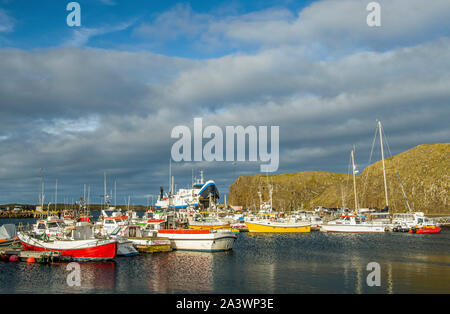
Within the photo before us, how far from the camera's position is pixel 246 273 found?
3484 centimetres

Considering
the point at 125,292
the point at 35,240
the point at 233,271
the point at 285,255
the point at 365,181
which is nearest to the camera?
the point at 125,292

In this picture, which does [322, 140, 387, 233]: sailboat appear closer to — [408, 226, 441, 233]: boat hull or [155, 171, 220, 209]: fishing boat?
[408, 226, 441, 233]: boat hull

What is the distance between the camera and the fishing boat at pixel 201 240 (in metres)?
48.7

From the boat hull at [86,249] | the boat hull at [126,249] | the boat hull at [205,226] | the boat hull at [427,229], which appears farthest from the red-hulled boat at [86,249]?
the boat hull at [427,229]

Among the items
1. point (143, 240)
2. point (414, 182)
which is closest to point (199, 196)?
point (414, 182)

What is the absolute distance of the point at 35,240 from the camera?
1718 inches

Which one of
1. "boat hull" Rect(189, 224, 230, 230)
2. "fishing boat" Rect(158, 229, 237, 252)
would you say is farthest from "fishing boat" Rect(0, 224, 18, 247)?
"boat hull" Rect(189, 224, 230, 230)

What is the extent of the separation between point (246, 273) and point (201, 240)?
14.9m

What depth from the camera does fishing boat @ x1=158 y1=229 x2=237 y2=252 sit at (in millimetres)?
48688

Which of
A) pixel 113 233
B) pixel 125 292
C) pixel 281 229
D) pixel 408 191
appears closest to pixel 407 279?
pixel 125 292

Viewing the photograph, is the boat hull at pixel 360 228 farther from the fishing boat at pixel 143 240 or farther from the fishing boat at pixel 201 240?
the fishing boat at pixel 143 240

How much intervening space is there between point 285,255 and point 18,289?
1205 inches
